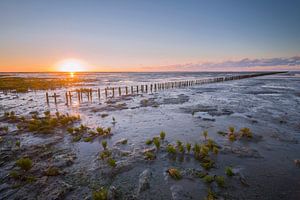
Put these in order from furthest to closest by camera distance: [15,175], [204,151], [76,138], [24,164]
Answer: [76,138], [204,151], [24,164], [15,175]

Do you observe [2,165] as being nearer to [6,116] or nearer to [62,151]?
[62,151]

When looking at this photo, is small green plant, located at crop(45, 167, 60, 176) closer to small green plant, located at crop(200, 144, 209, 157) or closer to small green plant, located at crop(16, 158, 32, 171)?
small green plant, located at crop(16, 158, 32, 171)

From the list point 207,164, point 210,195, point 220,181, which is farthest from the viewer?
point 207,164

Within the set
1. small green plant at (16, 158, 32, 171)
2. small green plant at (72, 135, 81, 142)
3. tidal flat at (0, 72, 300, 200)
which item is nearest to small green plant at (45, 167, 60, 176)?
tidal flat at (0, 72, 300, 200)

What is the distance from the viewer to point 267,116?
16203 mm

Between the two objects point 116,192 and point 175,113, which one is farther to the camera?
point 175,113

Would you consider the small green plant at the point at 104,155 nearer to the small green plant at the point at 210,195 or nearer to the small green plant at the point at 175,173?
the small green plant at the point at 175,173

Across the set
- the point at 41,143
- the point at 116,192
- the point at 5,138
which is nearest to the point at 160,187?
the point at 116,192

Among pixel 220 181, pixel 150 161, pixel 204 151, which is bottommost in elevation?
pixel 150 161

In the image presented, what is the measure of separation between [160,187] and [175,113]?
468 inches

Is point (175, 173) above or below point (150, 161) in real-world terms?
above

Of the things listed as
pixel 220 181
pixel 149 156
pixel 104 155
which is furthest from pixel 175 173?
pixel 104 155

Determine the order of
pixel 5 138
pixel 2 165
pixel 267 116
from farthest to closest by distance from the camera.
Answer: pixel 267 116 < pixel 5 138 < pixel 2 165

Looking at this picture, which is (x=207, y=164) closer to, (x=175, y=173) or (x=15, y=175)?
(x=175, y=173)
